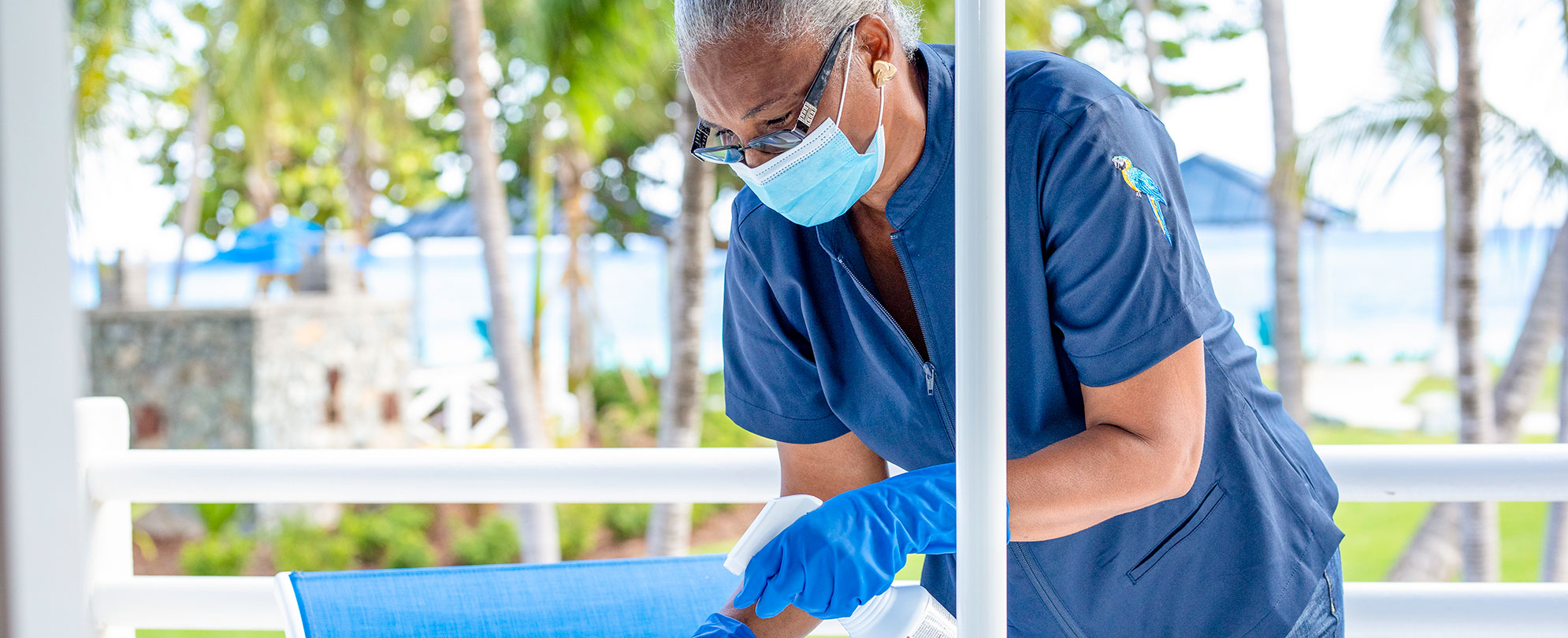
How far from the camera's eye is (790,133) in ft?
3.80

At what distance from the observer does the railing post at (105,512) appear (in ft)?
6.35

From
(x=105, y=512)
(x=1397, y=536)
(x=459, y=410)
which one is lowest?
(x=1397, y=536)

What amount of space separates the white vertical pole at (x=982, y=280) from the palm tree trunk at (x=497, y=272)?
17.7 feet

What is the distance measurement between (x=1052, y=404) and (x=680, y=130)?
17.5 feet

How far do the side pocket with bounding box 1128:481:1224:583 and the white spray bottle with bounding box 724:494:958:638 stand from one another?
33cm

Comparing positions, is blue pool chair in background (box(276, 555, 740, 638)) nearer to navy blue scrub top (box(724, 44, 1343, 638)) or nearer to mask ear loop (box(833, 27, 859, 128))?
navy blue scrub top (box(724, 44, 1343, 638))

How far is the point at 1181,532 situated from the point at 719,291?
15710 mm

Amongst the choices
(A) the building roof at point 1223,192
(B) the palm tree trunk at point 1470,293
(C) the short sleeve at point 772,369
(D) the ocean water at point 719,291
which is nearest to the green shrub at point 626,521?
(D) the ocean water at point 719,291

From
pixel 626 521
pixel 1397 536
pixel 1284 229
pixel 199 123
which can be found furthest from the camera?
pixel 199 123

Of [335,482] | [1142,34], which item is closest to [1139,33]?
[1142,34]

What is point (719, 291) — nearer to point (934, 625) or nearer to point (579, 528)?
point (579, 528)

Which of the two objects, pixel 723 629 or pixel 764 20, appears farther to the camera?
pixel 723 629

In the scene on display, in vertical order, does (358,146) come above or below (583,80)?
above

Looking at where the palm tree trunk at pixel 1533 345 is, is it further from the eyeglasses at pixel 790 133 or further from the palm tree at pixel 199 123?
the palm tree at pixel 199 123
